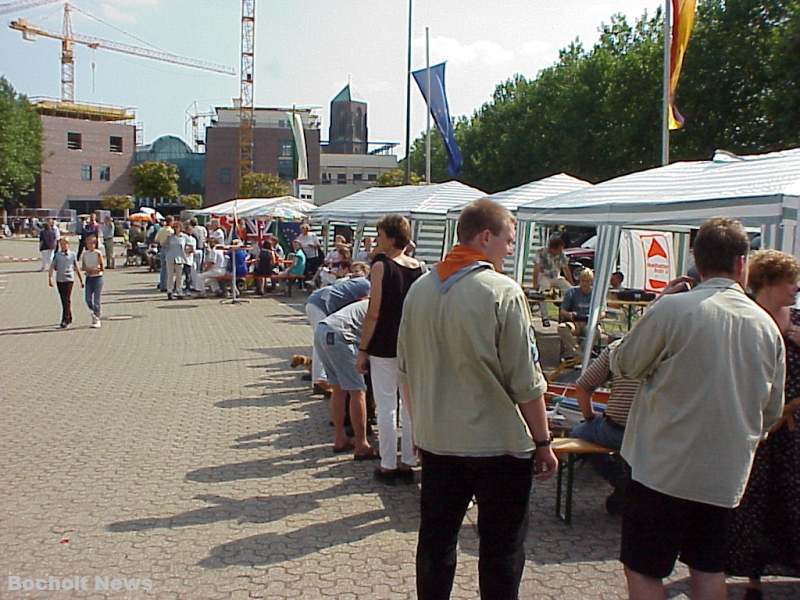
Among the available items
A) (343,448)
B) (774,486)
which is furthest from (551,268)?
(774,486)

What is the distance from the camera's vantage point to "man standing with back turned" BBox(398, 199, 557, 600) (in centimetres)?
317

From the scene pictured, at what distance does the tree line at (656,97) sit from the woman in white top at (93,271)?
20.1 meters

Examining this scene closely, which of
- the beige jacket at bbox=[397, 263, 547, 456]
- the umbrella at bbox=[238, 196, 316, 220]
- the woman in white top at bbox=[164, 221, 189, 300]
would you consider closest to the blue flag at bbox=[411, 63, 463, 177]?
the umbrella at bbox=[238, 196, 316, 220]

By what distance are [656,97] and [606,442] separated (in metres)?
30.0

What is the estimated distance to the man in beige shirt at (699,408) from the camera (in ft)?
9.80

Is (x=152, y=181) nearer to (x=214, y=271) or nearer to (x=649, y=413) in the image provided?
(x=214, y=271)

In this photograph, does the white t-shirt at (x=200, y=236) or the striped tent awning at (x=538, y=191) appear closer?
the striped tent awning at (x=538, y=191)

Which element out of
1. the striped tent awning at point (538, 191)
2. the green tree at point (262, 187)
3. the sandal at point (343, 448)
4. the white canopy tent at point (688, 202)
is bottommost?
the sandal at point (343, 448)

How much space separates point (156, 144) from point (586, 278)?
10379 centimetres

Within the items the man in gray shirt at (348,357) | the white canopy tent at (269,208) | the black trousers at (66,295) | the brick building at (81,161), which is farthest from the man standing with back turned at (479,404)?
the brick building at (81,161)

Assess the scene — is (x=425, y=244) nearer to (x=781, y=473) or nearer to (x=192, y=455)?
(x=192, y=455)

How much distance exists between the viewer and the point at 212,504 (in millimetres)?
5480

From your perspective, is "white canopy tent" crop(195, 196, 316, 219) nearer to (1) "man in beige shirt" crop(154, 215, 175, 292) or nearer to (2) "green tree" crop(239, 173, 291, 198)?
(1) "man in beige shirt" crop(154, 215, 175, 292)

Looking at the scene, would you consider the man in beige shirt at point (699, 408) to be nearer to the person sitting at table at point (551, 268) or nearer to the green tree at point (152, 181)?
the person sitting at table at point (551, 268)
